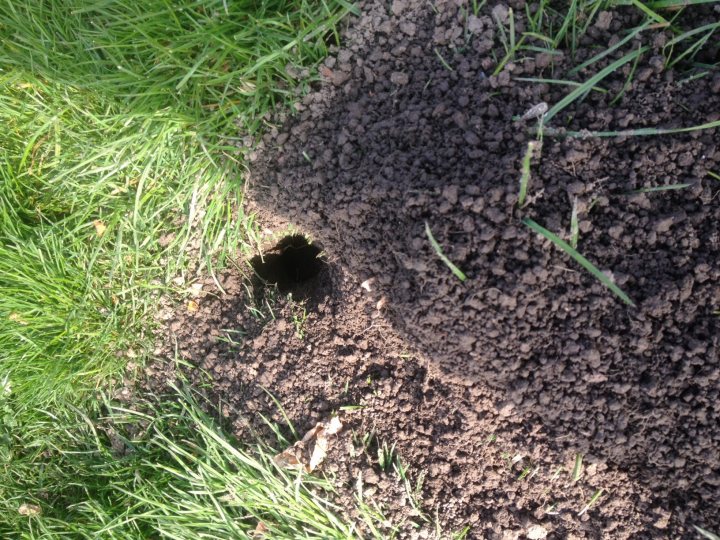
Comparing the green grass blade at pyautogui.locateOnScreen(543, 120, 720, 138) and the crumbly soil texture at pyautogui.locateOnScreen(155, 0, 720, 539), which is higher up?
the green grass blade at pyautogui.locateOnScreen(543, 120, 720, 138)

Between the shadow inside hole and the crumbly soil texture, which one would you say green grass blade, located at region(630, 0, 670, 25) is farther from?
the shadow inside hole

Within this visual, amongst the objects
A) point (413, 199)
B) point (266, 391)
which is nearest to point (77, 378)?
point (266, 391)

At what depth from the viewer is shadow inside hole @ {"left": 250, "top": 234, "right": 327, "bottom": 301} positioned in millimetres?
2315

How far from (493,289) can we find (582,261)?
0.86ft

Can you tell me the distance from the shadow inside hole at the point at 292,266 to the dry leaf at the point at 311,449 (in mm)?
549

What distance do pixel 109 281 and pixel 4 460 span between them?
3.28ft

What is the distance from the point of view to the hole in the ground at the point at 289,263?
7.80 feet

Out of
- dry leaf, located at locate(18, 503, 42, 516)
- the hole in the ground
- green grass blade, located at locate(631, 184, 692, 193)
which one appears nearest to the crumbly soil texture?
green grass blade, located at locate(631, 184, 692, 193)

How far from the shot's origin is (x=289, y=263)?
250cm

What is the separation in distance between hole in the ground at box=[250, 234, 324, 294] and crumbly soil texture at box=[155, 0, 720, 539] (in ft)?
0.41

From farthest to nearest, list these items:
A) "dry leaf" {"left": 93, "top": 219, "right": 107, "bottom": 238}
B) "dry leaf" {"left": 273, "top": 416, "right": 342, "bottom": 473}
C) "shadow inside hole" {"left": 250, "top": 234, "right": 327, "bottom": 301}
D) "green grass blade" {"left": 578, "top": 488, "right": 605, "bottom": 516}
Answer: "dry leaf" {"left": 93, "top": 219, "right": 107, "bottom": 238} < "shadow inside hole" {"left": 250, "top": 234, "right": 327, "bottom": 301} < "dry leaf" {"left": 273, "top": 416, "right": 342, "bottom": 473} < "green grass blade" {"left": 578, "top": 488, "right": 605, "bottom": 516}

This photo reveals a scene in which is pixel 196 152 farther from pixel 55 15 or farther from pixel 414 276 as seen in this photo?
pixel 414 276

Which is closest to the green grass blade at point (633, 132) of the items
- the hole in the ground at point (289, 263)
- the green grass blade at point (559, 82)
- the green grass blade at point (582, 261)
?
the green grass blade at point (559, 82)

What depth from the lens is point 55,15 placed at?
230cm
